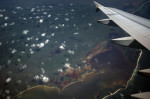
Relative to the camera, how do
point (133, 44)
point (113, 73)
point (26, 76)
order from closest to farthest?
point (133, 44) → point (113, 73) → point (26, 76)

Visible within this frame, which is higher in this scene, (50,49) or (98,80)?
(98,80)

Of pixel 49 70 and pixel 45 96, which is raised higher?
pixel 45 96

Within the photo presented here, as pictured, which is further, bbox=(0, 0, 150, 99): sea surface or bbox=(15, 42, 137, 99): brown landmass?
bbox=(0, 0, 150, 99): sea surface

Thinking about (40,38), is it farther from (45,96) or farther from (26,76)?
(45,96)

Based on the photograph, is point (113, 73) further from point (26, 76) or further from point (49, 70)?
point (26, 76)

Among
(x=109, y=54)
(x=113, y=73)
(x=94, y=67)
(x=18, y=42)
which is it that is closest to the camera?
(x=113, y=73)

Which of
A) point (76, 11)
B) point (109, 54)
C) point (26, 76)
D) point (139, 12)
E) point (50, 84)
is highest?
point (139, 12)

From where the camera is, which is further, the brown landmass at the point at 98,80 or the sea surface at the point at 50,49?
the sea surface at the point at 50,49

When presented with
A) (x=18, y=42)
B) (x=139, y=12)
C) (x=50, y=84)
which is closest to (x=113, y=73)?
(x=50, y=84)

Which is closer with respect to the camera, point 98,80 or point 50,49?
point 98,80

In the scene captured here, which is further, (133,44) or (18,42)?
(18,42)
